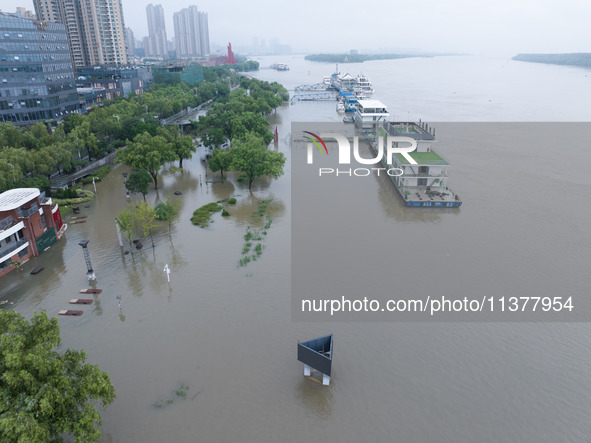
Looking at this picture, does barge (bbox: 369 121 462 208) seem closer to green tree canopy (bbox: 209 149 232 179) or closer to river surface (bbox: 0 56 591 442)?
river surface (bbox: 0 56 591 442)

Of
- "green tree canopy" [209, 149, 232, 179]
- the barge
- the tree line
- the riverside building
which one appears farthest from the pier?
the riverside building

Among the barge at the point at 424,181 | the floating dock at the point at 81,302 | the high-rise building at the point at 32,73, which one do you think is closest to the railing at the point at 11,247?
the floating dock at the point at 81,302

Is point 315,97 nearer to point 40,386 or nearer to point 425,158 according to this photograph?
point 425,158

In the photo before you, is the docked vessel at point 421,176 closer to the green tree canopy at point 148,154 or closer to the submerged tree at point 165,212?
the submerged tree at point 165,212

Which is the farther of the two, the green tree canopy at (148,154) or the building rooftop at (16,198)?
the green tree canopy at (148,154)

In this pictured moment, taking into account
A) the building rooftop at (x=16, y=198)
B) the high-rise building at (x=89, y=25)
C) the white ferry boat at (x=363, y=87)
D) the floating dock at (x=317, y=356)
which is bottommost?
the floating dock at (x=317, y=356)

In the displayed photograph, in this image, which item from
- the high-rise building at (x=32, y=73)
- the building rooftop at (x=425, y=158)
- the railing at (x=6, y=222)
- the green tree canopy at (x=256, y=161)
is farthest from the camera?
the high-rise building at (x=32, y=73)

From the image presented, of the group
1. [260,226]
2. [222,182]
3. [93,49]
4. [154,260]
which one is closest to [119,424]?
[154,260]

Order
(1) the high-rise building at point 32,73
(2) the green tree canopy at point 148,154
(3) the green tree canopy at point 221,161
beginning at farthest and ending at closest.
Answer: (1) the high-rise building at point 32,73, (3) the green tree canopy at point 221,161, (2) the green tree canopy at point 148,154
